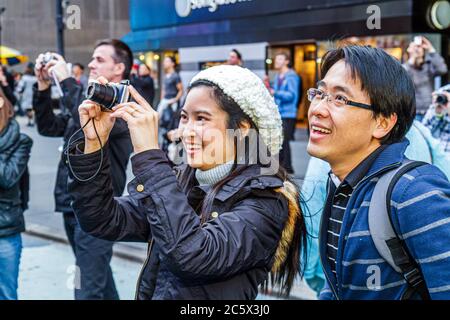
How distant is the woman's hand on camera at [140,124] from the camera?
6.10ft

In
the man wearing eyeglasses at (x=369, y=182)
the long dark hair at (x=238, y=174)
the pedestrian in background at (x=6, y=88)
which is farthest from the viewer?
the pedestrian in background at (x=6, y=88)

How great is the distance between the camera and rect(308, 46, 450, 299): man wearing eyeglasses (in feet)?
5.69

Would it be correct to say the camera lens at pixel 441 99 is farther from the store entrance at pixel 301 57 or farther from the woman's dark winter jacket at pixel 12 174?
the store entrance at pixel 301 57

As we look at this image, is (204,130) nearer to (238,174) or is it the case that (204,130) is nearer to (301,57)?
(238,174)

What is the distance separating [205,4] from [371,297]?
10572 mm

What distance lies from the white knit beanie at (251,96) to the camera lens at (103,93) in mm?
366

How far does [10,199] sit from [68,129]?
0.61 m

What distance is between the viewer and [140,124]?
6.10 feet

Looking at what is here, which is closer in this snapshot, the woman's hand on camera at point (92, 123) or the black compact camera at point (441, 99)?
the woman's hand on camera at point (92, 123)

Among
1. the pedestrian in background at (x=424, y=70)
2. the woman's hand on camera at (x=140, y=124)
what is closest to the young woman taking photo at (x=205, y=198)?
the woman's hand on camera at (x=140, y=124)

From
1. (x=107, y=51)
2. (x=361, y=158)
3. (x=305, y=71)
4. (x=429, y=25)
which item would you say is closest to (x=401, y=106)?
(x=361, y=158)

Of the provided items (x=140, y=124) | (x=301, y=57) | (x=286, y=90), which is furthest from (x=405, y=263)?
(x=301, y=57)

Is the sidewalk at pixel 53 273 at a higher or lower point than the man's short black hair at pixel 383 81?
lower

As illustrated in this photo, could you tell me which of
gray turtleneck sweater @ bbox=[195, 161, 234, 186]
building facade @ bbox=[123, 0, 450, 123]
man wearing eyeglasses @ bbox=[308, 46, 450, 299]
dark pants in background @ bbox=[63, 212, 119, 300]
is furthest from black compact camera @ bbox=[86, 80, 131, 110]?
building facade @ bbox=[123, 0, 450, 123]
